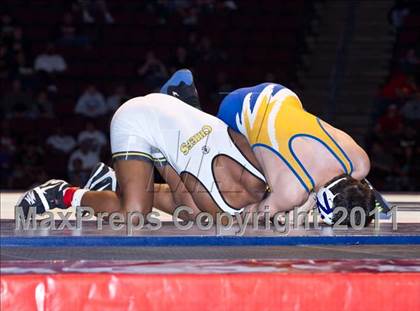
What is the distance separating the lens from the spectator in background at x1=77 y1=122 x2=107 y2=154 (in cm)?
861

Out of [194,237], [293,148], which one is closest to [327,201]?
[293,148]

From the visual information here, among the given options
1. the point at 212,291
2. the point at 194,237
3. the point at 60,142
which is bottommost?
the point at 212,291

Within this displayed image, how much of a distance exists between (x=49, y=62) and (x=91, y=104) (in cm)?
78

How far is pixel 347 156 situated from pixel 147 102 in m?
0.93

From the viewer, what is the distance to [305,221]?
3.64m

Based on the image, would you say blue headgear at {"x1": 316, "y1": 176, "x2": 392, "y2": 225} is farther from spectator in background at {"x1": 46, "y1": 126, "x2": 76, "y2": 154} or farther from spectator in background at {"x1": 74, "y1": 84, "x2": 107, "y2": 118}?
spectator in background at {"x1": 74, "y1": 84, "x2": 107, "y2": 118}

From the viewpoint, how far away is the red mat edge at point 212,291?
8.30ft

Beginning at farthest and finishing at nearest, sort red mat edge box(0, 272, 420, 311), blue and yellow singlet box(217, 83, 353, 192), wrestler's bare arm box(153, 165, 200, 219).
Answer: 1. wrestler's bare arm box(153, 165, 200, 219)
2. blue and yellow singlet box(217, 83, 353, 192)
3. red mat edge box(0, 272, 420, 311)

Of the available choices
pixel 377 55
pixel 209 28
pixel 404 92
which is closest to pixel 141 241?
pixel 404 92

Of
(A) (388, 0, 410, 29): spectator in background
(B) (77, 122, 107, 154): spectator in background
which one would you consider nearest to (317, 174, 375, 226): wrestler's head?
(B) (77, 122, 107, 154): spectator in background

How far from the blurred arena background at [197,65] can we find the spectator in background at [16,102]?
1 cm

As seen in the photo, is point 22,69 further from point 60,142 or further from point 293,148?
point 293,148

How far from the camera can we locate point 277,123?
3594 mm

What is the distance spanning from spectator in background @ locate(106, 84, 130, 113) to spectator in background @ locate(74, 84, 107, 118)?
0.06m
